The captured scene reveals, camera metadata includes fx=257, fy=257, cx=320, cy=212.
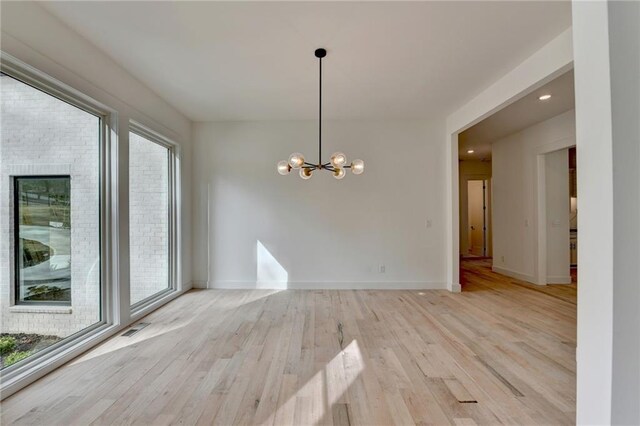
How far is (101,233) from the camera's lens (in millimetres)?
2764

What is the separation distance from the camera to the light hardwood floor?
1.66 metres

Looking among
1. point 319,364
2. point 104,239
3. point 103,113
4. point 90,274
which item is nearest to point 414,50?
point 319,364

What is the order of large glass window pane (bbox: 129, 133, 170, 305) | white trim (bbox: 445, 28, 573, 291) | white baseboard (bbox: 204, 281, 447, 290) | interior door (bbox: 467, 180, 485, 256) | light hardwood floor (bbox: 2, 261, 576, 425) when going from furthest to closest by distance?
interior door (bbox: 467, 180, 485, 256)
white baseboard (bbox: 204, 281, 447, 290)
large glass window pane (bbox: 129, 133, 170, 305)
white trim (bbox: 445, 28, 573, 291)
light hardwood floor (bbox: 2, 261, 576, 425)

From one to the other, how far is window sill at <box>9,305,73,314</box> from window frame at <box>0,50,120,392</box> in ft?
0.12

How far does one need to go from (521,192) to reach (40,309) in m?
7.17

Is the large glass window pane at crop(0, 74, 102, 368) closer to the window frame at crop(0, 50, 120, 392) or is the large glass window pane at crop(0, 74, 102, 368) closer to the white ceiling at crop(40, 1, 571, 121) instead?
the window frame at crop(0, 50, 120, 392)

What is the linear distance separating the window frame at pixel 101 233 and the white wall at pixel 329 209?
70.1 inches

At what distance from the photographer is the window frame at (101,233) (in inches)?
80.0

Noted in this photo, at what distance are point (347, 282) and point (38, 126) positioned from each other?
4.17 meters

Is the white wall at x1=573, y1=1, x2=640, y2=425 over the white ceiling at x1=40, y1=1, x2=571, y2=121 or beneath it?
beneath

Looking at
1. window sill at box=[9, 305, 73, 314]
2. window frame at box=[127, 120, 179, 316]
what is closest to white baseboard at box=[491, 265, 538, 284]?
window frame at box=[127, 120, 179, 316]

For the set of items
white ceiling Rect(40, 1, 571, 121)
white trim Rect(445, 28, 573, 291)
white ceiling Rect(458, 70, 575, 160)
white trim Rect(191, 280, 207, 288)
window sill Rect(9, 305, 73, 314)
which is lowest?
white trim Rect(191, 280, 207, 288)

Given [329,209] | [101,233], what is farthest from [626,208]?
[101,233]

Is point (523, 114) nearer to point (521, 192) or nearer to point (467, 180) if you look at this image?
point (521, 192)
